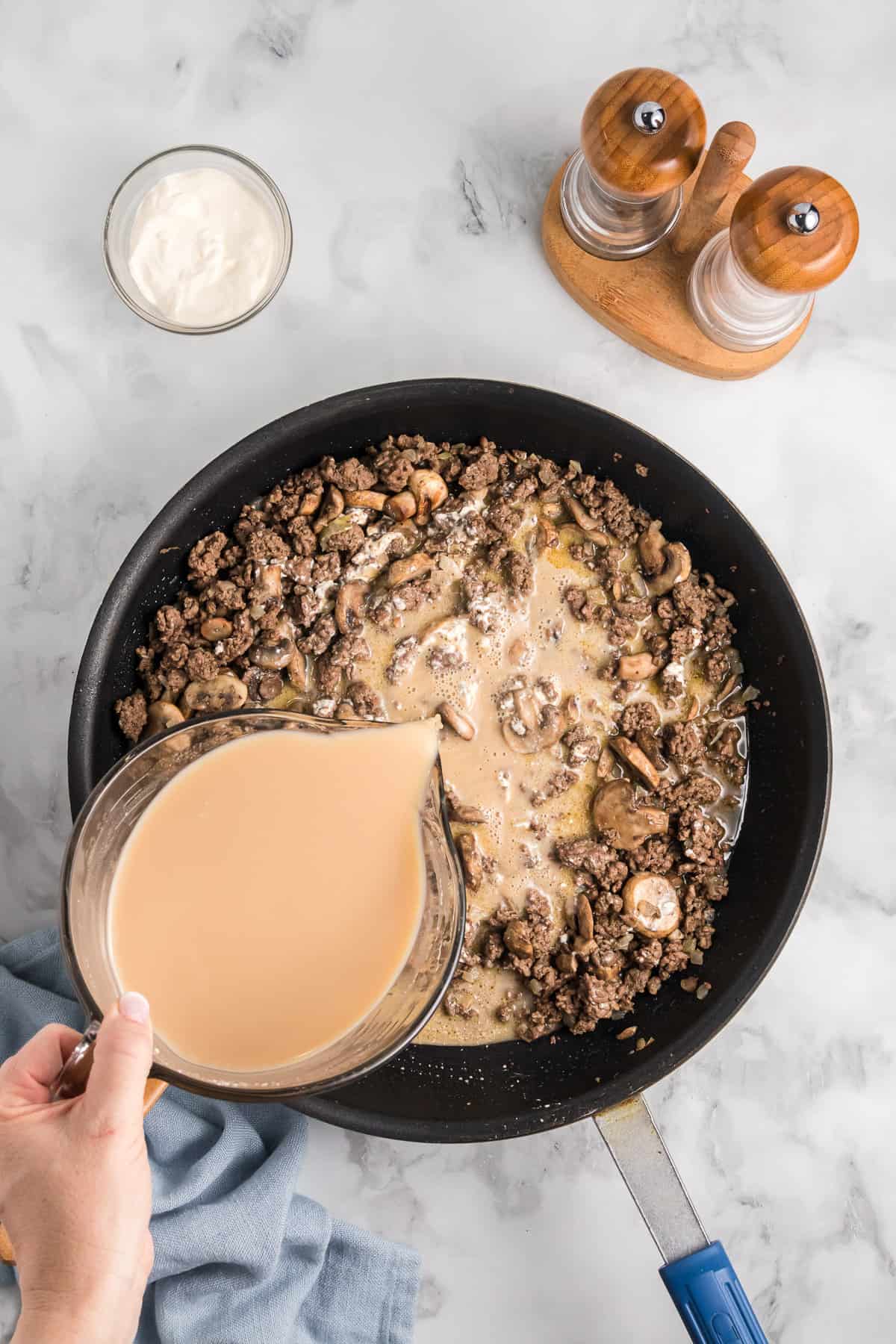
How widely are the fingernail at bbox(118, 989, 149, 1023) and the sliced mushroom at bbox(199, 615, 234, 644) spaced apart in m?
0.54

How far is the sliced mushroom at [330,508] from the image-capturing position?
136cm

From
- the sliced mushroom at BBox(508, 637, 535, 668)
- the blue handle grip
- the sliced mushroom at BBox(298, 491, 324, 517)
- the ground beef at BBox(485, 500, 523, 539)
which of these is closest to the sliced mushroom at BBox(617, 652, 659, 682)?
the sliced mushroom at BBox(508, 637, 535, 668)

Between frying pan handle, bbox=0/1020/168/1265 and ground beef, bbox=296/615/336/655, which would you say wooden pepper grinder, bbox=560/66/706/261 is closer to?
ground beef, bbox=296/615/336/655

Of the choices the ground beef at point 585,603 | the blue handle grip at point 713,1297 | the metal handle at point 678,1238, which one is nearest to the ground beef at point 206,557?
the ground beef at point 585,603

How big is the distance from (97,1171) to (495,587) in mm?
797

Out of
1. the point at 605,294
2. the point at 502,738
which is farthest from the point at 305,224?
the point at 502,738

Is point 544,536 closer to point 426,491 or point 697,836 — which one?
point 426,491

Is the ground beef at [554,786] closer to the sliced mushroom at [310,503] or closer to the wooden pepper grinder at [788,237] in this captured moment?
the sliced mushroom at [310,503]

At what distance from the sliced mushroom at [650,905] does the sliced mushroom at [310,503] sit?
615 millimetres

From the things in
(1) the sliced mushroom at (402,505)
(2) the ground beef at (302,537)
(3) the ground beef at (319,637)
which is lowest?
(3) the ground beef at (319,637)

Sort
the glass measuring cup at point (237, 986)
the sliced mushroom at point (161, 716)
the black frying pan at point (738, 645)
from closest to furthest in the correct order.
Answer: the glass measuring cup at point (237, 986) < the black frying pan at point (738, 645) < the sliced mushroom at point (161, 716)

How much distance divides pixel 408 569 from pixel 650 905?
20.4 inches

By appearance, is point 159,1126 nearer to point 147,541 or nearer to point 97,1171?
point 97,1171

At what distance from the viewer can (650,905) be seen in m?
1.33
